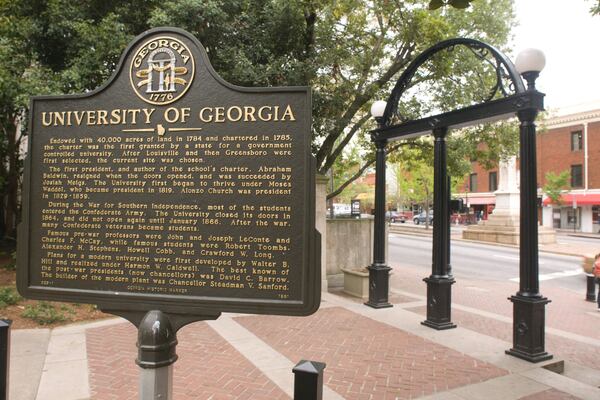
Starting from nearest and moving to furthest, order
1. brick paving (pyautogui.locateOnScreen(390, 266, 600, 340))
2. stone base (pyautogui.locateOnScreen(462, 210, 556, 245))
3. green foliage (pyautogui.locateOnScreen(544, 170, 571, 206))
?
1. brick paving (pyautogui.locateOnScreen(390, 266, 600, 340))
2. stone base (pyautogui.locateOnScreen(462, 210, 556, 245))
3. green foliage (pyautogui.locateOnScreen(544, 170, 571, 206))

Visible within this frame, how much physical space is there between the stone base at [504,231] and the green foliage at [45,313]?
25.6 meters

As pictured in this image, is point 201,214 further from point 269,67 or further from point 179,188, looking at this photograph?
point 269,67

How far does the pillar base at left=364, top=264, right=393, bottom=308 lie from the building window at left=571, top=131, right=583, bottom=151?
39.4 m

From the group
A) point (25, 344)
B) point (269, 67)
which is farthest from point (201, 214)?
point (269, 67)

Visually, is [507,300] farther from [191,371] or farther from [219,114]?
[219,114]

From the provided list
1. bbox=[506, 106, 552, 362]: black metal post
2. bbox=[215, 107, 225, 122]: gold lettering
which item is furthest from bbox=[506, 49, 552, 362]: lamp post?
bbox=[215, 107, 225, 122]: gold lettering

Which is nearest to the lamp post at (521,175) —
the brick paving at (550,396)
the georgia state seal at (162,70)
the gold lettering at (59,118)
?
the brick paving at (550,396)

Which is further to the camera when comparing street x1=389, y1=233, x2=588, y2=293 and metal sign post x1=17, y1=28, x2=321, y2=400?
street x1=389, y1=233, x2=588, y2=293

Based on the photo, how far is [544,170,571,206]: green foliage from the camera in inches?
1549

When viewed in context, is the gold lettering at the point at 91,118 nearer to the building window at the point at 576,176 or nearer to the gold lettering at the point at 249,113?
the gold lettering at the point at 249,113

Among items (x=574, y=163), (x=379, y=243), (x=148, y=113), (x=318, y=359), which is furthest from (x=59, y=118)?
(x=574, y=163)

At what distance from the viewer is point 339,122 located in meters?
11.9

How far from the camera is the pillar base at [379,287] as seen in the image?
373 inches

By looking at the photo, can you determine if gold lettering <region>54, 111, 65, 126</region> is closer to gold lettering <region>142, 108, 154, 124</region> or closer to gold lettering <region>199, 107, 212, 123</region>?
gold lettering <region>142, 108, 154, 124</region>
